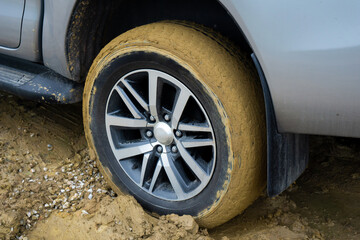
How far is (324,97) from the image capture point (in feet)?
5.29

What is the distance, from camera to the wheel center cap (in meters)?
2.14

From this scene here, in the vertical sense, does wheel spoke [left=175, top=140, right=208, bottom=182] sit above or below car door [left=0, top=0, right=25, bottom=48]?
below

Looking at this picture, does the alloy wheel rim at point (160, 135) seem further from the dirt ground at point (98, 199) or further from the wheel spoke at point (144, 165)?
the dirt ground at point (98, 199)

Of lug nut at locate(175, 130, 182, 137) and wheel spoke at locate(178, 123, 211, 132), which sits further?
lug nut at locate(175, 130, 182, 137)

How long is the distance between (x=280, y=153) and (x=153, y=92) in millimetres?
688

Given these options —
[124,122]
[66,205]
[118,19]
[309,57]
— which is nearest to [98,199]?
[66,205]

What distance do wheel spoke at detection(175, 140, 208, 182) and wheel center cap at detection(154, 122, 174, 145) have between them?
0.05 meters

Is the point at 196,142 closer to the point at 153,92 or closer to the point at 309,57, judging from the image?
the point at 153,92

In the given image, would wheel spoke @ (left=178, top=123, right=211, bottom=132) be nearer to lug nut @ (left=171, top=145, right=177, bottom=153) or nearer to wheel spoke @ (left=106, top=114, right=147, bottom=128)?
lug nut @ (left=171, top=145, right=177, bottom=153)

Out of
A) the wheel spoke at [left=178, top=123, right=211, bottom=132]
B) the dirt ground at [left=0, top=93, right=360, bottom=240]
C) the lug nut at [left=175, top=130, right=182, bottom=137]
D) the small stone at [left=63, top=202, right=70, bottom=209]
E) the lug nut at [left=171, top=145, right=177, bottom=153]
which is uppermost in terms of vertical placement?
the wheel spoke at [left=178, top=123, right=211, bottom=132]

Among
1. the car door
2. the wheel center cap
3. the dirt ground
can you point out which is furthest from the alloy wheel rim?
the car door

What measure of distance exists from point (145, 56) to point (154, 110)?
282 mm

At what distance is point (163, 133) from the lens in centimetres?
215

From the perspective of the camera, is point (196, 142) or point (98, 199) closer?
point (196, 142)
